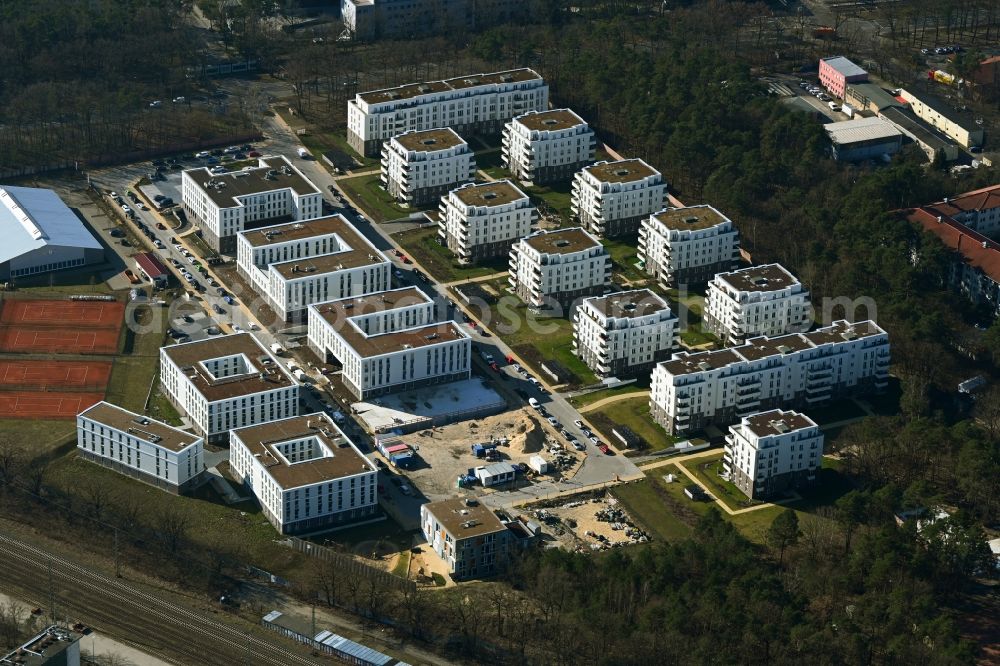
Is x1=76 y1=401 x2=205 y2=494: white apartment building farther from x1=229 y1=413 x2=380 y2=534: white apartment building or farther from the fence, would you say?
the fence

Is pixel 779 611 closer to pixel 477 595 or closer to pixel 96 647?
pixel 477 595

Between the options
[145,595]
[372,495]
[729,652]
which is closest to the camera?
[729,652]

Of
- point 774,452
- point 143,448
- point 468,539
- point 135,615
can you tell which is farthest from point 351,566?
point 774,452

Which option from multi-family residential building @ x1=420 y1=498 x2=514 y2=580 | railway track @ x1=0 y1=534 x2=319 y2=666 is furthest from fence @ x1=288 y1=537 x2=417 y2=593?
railway track @ x1=0 y1=534 x2=319 y2=666

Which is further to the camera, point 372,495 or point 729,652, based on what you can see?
point 372,495

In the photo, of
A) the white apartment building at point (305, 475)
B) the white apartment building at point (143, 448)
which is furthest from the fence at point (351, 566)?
the white apartment building at point (143, 448)

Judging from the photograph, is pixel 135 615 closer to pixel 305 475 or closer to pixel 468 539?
pixel 305 475

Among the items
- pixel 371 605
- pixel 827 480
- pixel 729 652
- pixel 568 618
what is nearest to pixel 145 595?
pixel 371 605
